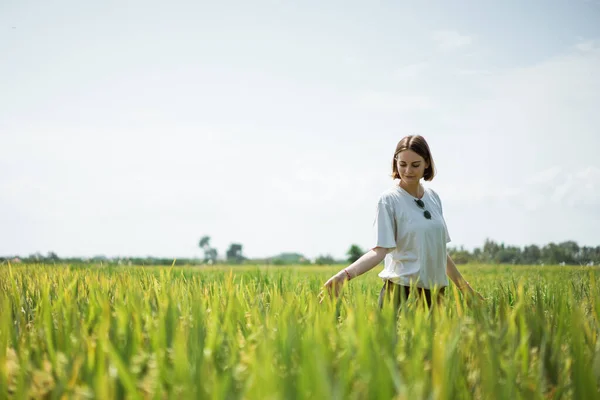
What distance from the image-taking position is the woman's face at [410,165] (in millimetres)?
3621

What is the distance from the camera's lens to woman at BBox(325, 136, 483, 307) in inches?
140

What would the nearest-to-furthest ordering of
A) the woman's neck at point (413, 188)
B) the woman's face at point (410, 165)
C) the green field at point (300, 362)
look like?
the green field at point (300, 362) → the woman's face at point (410, 165) → the woman's neck at point (413, 188)

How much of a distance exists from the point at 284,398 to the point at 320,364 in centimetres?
16

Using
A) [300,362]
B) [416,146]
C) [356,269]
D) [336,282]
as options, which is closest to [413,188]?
[416,146]

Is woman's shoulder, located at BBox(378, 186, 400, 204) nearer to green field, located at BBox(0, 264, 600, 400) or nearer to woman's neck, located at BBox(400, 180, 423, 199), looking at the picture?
woman's neck, located at BBox(400, 180, 423, 199)

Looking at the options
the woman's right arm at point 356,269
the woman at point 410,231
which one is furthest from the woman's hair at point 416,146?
the woman's right arm at point 356,269

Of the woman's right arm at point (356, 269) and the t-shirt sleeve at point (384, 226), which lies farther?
the t-shirt sleeve at point (384, 226)

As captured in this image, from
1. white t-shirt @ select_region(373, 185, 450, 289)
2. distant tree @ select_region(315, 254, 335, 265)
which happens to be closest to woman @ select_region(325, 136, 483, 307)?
white t-shirt @ select_region(373, 185, 450, 289)

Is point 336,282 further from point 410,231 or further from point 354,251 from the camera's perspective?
point 354,251

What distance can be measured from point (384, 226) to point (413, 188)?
0.43m

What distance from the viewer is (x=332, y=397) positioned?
1270 mm

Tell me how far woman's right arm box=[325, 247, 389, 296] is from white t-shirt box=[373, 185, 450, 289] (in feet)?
0.22

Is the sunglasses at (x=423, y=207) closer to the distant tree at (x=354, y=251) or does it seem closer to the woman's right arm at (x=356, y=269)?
the woman's right arm at (x=356, y=269)

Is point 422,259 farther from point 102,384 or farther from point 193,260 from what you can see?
point 193,260
